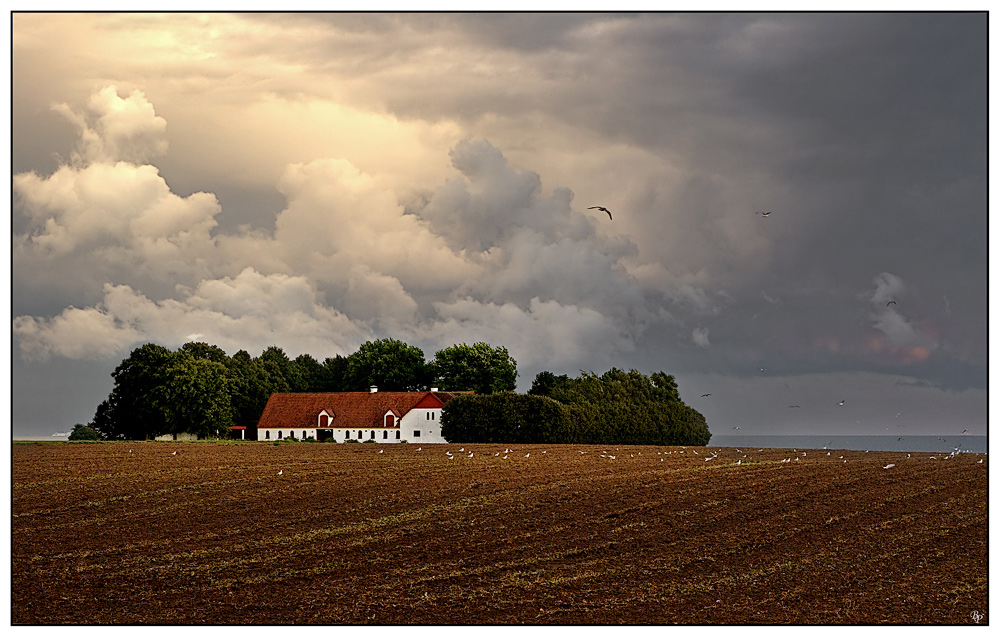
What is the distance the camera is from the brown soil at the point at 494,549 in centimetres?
1492

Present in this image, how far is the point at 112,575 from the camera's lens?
17.0m

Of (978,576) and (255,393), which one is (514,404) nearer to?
(255,393)

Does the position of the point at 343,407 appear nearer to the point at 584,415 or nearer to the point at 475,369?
the point at 475,369

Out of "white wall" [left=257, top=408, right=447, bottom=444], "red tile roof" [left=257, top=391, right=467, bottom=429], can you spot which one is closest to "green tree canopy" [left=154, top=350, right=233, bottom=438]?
"white wall" [left=257, top=408, right=447, bottom=444]

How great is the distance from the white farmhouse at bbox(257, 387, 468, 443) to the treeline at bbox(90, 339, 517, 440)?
4.82 metres

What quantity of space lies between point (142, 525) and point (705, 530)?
13610mm

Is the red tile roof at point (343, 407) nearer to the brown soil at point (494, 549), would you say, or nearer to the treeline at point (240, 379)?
the treeline at point (240, 379)

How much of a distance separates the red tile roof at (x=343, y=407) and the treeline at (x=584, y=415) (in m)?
10.8

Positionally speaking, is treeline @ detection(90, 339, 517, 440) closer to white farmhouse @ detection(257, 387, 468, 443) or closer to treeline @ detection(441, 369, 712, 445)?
white farmhouse @ detection(257, 387, 468, 443)

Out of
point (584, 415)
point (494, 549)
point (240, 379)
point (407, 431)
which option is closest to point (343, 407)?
point (407, 431)

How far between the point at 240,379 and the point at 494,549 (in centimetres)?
8010

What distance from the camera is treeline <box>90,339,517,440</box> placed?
248ft

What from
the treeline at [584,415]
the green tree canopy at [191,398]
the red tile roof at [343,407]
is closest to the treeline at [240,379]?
the green tree canopy at [191,398]

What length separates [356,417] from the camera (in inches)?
3433
